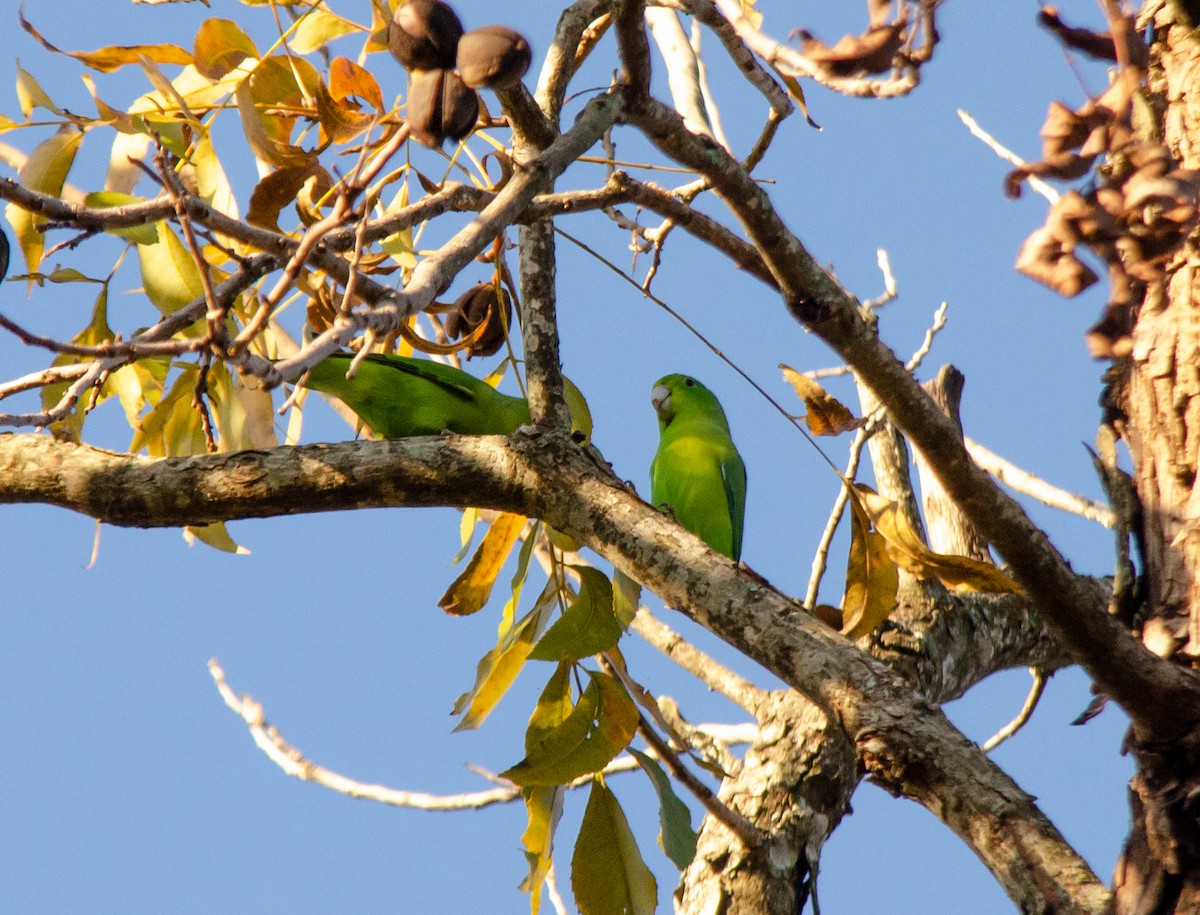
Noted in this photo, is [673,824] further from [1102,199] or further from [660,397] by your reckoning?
[660,397]

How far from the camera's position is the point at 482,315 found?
9.59ft

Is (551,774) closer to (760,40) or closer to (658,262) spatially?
(658,262)

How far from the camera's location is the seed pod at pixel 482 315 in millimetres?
2896

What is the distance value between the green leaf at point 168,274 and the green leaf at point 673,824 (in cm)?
154

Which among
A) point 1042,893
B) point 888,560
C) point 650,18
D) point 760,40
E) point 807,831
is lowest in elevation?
point 1042,893

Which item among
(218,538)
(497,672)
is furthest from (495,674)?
(218,538)

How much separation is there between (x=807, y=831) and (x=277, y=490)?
1.95 m

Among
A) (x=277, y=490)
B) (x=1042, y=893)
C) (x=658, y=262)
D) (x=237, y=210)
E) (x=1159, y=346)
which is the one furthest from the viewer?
(x=658, y=262)

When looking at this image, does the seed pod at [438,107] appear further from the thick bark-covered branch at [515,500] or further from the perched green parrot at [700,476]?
the perched green parrot at [700,476]

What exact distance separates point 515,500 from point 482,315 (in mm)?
777

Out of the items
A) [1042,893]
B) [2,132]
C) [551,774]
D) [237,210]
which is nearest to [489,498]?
[551,774]

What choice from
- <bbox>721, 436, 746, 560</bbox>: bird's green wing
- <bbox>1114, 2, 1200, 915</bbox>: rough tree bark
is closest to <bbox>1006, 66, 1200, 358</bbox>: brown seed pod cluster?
<bbox>1114, 2, 1200, 915</bbox>: rough tree bark

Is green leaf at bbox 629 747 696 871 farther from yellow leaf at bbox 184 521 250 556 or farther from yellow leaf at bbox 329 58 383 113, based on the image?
yellow leaf at bbox 329 58 383 113

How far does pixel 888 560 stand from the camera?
98.9 inches
